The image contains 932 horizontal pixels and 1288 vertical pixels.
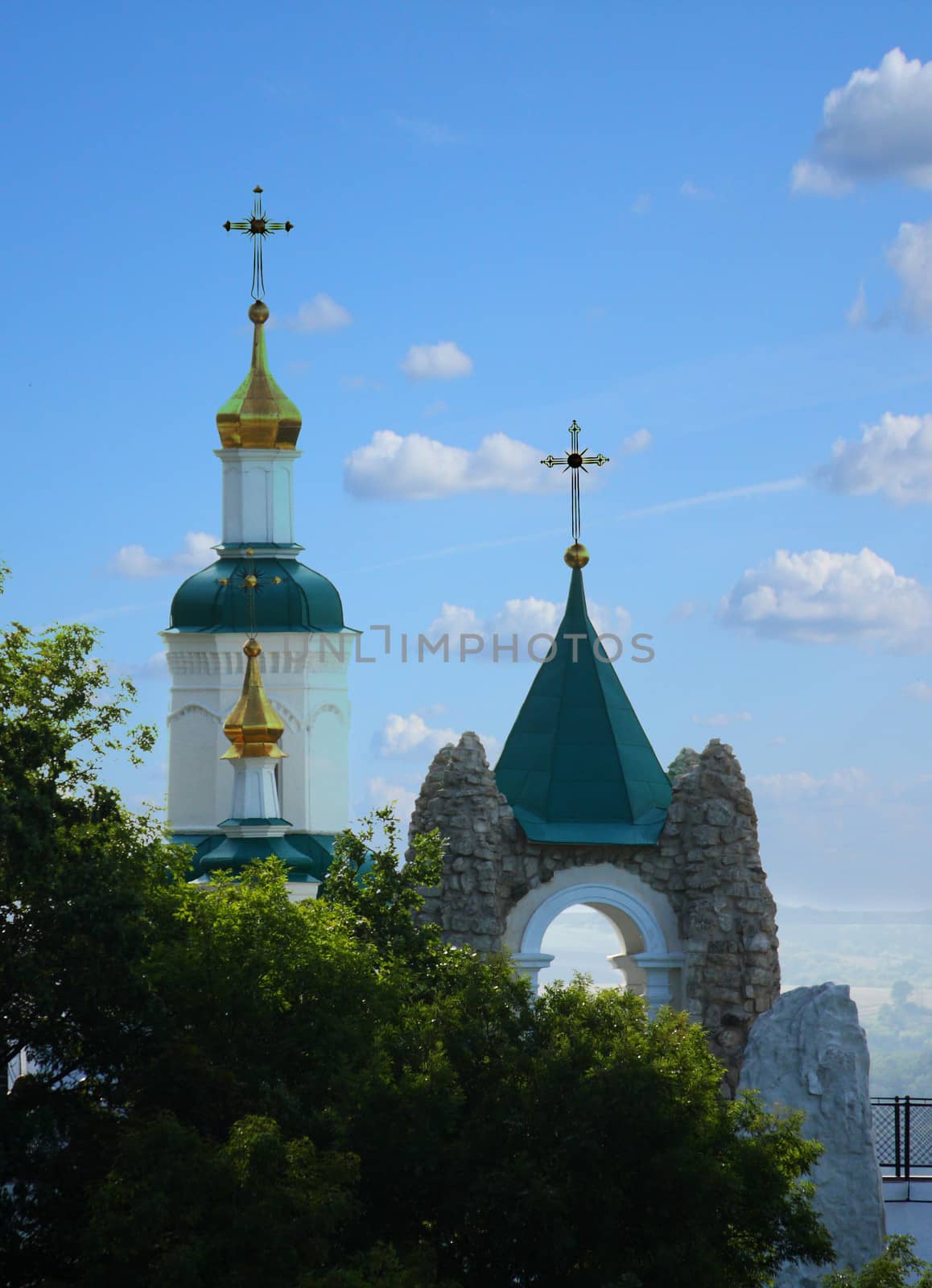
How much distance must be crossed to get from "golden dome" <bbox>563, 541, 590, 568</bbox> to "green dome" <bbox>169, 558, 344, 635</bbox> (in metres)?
16.5

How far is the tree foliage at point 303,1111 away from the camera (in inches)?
669

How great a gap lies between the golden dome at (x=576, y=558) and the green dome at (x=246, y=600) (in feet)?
54.1

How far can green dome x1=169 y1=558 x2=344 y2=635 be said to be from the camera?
42125 millimetres

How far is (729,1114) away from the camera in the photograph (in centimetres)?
1964

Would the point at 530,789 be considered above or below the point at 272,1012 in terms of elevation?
above

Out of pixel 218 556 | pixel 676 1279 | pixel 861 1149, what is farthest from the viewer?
pixel 218 556

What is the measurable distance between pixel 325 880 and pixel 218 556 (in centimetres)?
1829

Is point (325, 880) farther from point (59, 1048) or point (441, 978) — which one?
point (59, 1048)

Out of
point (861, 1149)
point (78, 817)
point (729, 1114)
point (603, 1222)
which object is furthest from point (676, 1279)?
point (78, 817)

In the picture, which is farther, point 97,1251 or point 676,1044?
point 676,1044

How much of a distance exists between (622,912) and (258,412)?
65.7 feet

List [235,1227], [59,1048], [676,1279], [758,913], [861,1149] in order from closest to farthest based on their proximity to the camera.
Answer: [235,1227], [676,1279], [59,1048], [861,1149], [758,913]

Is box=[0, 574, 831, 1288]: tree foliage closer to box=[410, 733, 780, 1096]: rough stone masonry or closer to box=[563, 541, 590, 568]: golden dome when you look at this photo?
box=[410, 733, 780, 1096]: rough stone masonry

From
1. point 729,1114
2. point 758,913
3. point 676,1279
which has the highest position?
point 758,913
